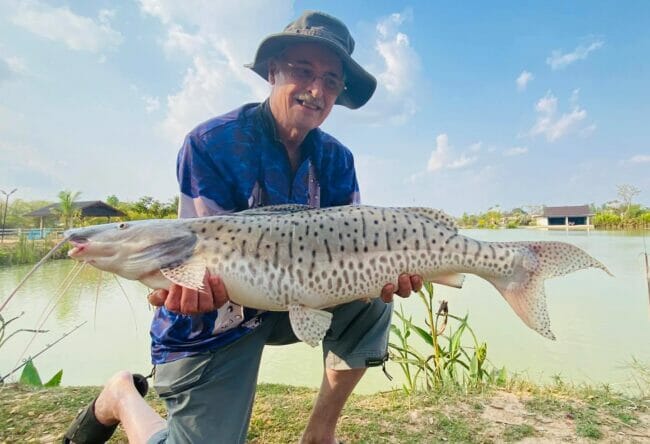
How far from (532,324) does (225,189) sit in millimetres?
2134

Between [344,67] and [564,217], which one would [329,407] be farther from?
[564,217]

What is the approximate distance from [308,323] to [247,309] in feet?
1.62

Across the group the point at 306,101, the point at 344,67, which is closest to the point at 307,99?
the point at 306,101

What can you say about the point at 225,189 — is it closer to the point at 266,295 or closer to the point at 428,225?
the point at 266,295

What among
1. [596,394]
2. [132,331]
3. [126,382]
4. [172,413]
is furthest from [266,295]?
[132,331]

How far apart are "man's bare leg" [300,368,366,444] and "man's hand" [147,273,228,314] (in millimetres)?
1109

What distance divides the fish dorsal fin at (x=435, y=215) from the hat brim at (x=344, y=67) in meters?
1.16

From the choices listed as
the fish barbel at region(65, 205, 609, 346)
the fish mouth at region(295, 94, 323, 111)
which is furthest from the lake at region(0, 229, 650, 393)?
the fish mouth at region(295, 94, 323, 111)

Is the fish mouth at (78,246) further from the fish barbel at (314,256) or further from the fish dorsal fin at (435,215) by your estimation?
the fish dorsal fin at (435,215)

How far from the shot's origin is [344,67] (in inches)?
113

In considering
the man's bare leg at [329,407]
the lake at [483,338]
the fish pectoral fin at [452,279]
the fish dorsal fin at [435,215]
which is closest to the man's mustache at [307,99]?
the fish dorsal fin at [435,215]

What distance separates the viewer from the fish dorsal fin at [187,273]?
200 cm

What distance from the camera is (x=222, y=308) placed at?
7.68 feet

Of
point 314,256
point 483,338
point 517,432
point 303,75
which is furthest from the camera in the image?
point 483,338
